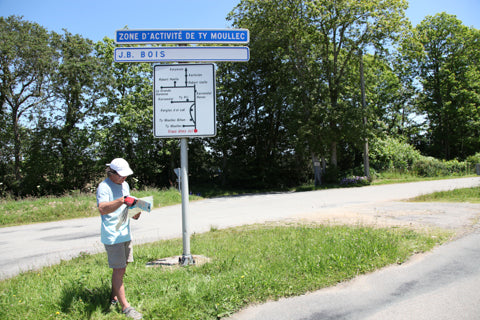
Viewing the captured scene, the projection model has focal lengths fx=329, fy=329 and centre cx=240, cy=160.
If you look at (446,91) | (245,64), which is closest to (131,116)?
(245,64)

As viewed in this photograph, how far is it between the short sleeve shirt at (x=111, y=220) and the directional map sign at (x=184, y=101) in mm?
1652

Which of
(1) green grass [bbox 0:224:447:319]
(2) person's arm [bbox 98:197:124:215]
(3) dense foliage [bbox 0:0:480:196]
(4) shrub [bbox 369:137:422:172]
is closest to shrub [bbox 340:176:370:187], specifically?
(3) dense foliage [bbox 0:0:480:196]

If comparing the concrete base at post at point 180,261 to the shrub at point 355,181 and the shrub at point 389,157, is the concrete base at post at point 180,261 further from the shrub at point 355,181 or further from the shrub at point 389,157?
the shrub at point 389,157

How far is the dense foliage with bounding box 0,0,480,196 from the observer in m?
24.9

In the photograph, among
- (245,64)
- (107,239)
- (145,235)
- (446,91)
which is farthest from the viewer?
(446,91)

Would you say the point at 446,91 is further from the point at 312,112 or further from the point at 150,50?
the point at 150,50

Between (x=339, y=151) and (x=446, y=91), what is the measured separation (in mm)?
21618

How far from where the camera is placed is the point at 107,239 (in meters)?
3.55

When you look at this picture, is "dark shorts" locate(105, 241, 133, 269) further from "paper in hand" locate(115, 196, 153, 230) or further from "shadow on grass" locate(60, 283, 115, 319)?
"shadow on grass" locate(60, 283, 115, 319)

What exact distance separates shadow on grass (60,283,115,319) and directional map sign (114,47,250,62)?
3382mm

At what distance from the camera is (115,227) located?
11.8 ft

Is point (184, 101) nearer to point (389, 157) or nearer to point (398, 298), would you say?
point (398, 298)

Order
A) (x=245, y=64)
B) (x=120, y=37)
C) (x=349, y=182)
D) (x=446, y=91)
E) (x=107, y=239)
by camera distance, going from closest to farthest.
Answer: (x=107, y=239), (x=120, y=37), (x=349, y=182), (x=245, y=64), (x=446, y=91)

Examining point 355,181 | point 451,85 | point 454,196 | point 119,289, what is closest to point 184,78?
point 119,289
